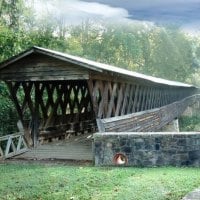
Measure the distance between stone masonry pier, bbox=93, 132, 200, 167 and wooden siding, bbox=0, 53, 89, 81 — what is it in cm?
254

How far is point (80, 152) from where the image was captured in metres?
11.7

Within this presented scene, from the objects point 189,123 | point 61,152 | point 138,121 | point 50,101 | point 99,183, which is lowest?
point 189,123

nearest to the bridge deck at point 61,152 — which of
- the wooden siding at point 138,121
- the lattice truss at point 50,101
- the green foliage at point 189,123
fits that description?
the wooden siding at point 138,121

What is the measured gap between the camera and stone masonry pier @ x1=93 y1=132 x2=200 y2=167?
8.60 meters

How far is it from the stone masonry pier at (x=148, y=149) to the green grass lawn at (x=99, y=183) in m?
0.42

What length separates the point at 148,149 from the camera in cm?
888

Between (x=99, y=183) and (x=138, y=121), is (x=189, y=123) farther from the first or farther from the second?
(x=99, y=183)

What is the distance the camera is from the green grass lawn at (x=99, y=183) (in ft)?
20.5

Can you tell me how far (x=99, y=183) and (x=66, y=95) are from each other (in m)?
9.51

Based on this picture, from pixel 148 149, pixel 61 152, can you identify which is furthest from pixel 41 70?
pixel 148 149

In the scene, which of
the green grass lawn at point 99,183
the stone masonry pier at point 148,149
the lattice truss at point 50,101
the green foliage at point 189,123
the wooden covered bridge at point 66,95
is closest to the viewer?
the green grass lawn at point 99,183

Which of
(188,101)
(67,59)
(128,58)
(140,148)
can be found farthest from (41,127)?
(128,58)

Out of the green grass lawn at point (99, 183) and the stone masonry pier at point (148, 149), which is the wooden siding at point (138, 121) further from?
the green grass lawn at point (99, 183)

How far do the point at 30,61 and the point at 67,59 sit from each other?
1.69m
